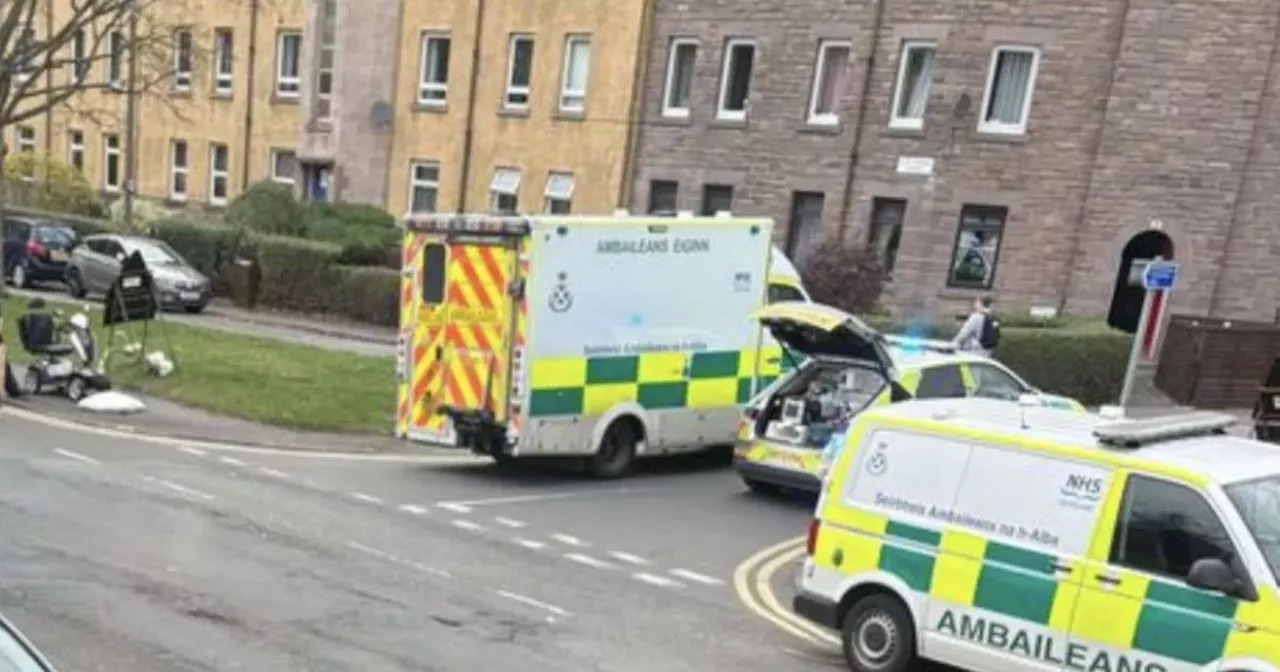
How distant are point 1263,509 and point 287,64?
36.5 meters

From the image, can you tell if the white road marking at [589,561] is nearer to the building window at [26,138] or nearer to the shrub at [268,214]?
the shrub at [268,214]

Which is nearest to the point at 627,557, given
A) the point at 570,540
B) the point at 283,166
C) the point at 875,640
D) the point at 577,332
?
the point at 570,540

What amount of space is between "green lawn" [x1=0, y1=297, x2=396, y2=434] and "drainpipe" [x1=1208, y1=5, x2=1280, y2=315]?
49.5 ft

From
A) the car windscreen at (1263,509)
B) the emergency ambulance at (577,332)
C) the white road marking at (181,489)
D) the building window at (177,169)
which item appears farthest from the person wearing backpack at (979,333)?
the building window at (177,169)

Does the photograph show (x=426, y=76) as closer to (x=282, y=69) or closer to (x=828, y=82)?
(x=282, y=69)

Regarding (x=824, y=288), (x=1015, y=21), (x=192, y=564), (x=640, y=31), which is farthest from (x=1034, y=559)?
(x=640, y=31)

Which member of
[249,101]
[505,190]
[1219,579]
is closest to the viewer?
[1219,579]

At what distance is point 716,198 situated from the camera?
3031cm

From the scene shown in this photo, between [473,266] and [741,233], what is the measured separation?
10.6 ft

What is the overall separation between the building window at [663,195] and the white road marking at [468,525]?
2005 cm

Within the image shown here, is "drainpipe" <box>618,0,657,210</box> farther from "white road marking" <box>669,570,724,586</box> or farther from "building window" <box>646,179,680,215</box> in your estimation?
"white road marking" <box>669,570,724,586</box>

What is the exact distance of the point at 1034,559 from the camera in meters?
7.36

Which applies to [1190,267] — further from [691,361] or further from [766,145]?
[691,361]

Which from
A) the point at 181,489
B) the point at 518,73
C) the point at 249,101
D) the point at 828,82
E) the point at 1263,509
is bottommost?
the point at 181,489
